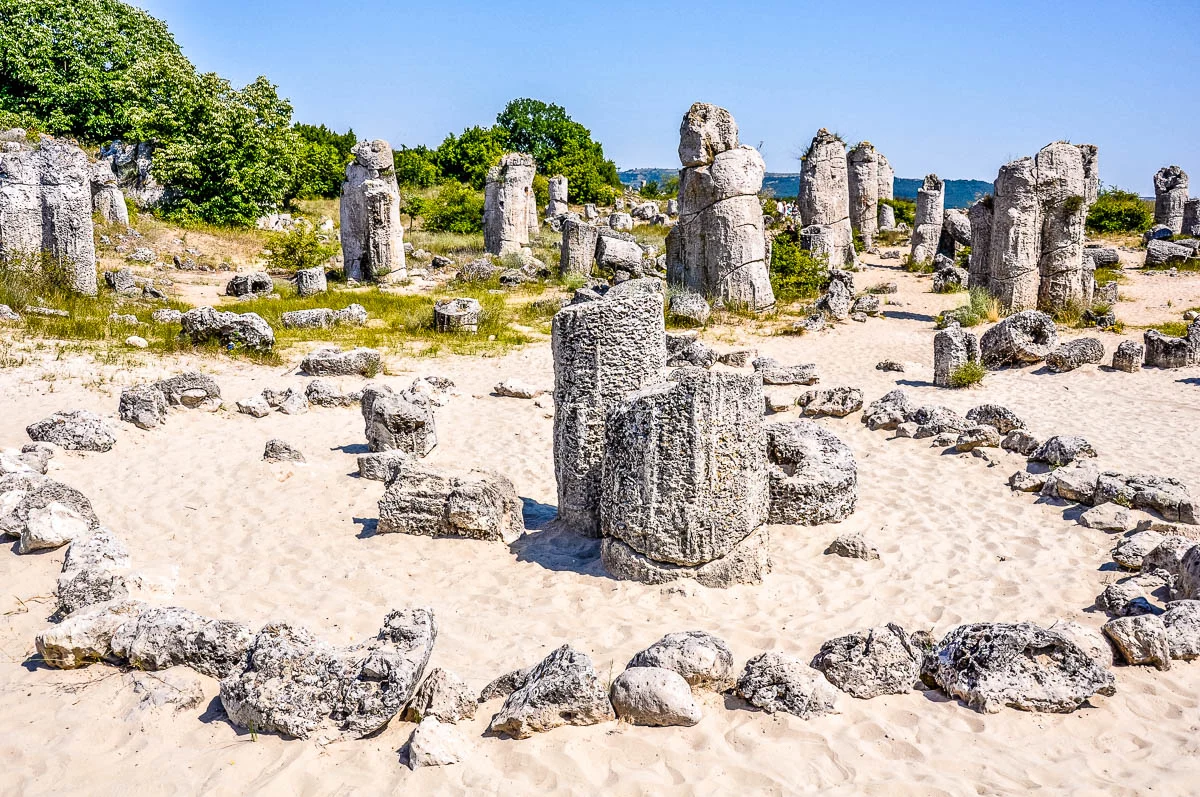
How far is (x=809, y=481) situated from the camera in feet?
21.2

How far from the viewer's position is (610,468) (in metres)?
5.42

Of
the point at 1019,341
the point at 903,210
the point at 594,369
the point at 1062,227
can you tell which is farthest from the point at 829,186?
the point at 594,369

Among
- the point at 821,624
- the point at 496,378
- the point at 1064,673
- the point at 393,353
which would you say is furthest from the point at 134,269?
the point at 1064,673

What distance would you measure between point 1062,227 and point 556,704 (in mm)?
14591

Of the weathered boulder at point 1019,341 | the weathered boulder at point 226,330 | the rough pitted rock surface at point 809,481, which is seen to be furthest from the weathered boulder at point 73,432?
the weathered boulder at point 1019,341

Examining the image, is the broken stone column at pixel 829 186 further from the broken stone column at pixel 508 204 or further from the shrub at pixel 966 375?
the shrub at pixel 966 375

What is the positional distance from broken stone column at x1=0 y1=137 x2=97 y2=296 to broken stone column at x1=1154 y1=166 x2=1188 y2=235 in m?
29.6

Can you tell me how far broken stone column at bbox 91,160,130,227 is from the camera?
2130cm

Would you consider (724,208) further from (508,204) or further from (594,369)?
(594,369)

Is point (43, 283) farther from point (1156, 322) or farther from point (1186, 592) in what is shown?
point (1156, 322)

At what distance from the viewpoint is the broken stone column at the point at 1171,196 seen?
86.6 feet

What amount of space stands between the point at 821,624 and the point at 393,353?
984 cm

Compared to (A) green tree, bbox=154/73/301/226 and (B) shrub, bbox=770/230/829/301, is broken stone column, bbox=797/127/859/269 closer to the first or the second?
(B) shrub, bbox=770/230/829/301

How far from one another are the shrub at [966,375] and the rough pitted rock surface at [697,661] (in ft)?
27.3
